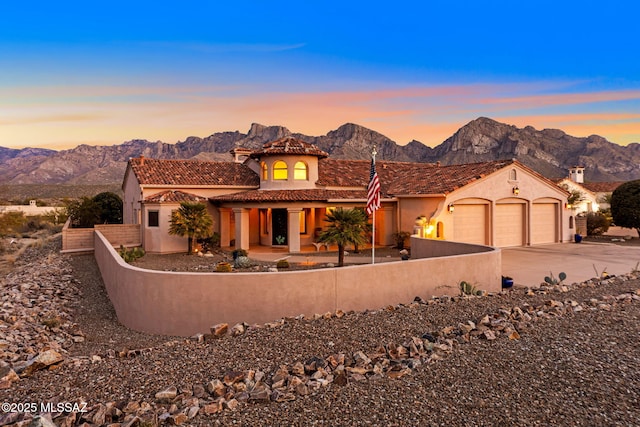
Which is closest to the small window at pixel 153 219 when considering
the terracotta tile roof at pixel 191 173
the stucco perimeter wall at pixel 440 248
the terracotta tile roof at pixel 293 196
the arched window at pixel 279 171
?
the terracotta tile roof at pixel 191 173

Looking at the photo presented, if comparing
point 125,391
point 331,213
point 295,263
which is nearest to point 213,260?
point 295,263

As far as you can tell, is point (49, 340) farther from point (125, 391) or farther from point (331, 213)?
point (331, 213)

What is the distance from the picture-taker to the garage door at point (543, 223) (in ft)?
83.5

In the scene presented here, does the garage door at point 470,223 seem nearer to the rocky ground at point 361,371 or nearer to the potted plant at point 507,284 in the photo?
the potted plant at point 507,284

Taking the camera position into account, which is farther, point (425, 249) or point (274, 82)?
point (274, 82)

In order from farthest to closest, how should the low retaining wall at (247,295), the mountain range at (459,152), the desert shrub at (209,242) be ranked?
the mountain range at (459,152), the desert shrub at (209,242), the low retaining wall at (247,295)

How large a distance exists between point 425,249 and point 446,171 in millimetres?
10182

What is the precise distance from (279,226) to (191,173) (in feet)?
24.1

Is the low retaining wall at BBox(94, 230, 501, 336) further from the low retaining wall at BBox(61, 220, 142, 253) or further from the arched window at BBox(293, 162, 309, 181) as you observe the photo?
the arched window at BBox(293, 162, 309, 181)

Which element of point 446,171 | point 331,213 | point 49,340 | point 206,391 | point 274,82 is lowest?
point 49,340

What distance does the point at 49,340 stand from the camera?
33.9ft

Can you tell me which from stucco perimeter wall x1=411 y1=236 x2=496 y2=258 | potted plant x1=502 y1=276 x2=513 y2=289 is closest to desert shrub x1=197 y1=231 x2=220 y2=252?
stucco perimeter wall x1=411 y1=236 x2=496 y2=258

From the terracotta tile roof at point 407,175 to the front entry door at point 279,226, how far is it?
3.26 m

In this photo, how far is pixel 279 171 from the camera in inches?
1006
